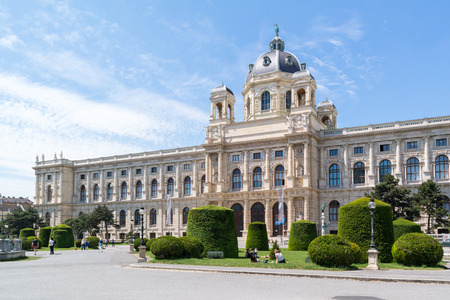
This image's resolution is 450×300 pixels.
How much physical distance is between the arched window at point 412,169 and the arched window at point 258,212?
812 inches

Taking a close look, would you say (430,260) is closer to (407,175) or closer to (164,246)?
(164,246)

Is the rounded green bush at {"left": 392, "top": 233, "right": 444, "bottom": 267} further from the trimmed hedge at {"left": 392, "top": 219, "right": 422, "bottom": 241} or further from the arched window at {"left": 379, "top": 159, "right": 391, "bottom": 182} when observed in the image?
the arched window at {"left": 379, "top": 159, "right": 391, "bottom": 182}

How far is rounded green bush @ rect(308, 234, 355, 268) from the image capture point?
83.7 ft

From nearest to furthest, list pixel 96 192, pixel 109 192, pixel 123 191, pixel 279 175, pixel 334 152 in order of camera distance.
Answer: pixel 334 152 < pixel 279 175 < pixel 123 191 < pixel 109 192 < pixel 96 192

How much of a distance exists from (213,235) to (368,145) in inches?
1437

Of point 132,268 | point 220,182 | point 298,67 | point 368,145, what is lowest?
point 132,268

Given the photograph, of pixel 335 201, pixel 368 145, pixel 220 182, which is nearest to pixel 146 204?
pixel 220 182

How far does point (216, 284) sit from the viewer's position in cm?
2009

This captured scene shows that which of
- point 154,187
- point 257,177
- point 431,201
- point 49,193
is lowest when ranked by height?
point 431,201

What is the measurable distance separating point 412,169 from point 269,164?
Answer: 64.7ft

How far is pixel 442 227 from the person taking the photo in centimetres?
5362

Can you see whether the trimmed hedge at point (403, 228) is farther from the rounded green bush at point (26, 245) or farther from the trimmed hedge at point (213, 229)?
the rounded green bush at point (26, 245)

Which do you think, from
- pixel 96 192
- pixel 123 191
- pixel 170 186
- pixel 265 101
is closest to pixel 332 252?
pixel 265 101

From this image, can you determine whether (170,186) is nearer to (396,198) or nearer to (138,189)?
(138,189)
